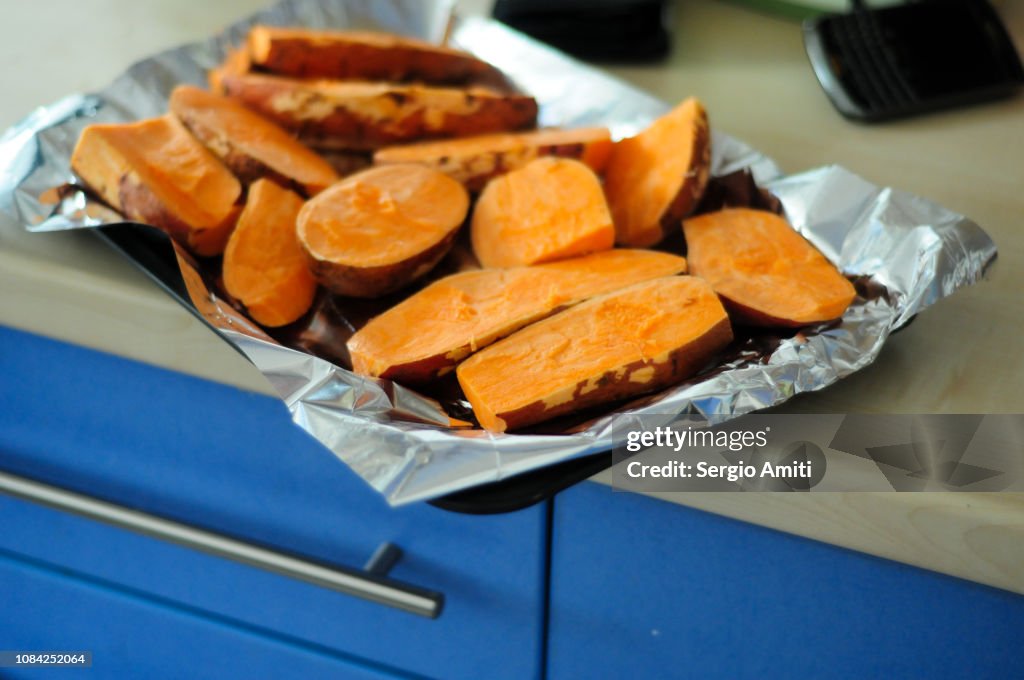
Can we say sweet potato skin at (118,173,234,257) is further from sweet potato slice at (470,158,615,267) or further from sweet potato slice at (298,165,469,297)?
sweet potato slice at (470,158,615,267)

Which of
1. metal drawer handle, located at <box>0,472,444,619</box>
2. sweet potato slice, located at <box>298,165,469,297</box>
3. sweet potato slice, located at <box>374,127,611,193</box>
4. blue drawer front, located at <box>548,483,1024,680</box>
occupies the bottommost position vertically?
metal drawer handle, located at <box>0,472,444,619</box>

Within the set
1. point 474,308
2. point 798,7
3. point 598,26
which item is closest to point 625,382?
point 474,308

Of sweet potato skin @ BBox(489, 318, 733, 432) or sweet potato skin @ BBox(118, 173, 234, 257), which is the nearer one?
sweet potato skin @ BBox(489, 318, 733, 432)

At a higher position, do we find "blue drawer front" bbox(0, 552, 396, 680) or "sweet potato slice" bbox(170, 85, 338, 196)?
"sweet potato slice" bbox(170, 85, 338, 196)

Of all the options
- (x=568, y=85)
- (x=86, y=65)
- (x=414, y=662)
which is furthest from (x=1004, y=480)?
(x=86, y=65)

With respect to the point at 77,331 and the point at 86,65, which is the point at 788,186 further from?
the point at 86,65

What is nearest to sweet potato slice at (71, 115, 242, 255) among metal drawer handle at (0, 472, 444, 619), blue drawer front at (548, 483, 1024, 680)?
metal drawer handle at (0, 472, 444, 619)
